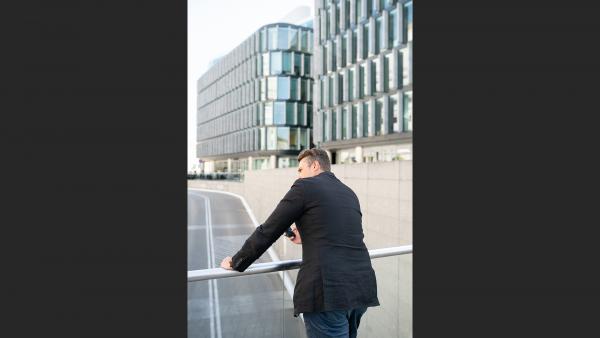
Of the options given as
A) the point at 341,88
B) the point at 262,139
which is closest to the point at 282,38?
the point at 262,139

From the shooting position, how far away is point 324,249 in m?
2.46

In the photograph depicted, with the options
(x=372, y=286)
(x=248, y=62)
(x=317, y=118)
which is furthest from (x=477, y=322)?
(x=248, y=62)

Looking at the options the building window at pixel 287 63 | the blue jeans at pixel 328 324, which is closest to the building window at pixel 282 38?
the building window at pixel 287 63

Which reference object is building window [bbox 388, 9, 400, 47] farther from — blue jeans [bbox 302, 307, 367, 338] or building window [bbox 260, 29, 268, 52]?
blue jeans [bbox 302, 307, 367, 338]

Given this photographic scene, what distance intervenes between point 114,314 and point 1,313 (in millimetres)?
351

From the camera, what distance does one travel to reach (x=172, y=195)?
1758 millimetres

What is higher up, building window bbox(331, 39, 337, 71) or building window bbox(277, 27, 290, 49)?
building window bbox(277, 27, 290, 49)

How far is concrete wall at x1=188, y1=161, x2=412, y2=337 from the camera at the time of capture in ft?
12.9

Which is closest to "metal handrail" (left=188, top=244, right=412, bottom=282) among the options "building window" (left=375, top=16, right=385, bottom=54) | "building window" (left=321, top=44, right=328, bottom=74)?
"building window" (left=375, top=16, right=385, bottom=54)

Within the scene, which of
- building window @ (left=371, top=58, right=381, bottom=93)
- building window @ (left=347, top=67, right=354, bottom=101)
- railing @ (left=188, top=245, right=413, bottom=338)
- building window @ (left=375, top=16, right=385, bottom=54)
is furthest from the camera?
building window @ (left=347, top=67, right=354, bottom=101)

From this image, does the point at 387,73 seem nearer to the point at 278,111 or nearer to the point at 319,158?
the point at 278,111

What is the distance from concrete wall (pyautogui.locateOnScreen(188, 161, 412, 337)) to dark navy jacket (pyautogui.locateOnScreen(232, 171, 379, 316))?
0.52 m

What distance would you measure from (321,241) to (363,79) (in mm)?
30431

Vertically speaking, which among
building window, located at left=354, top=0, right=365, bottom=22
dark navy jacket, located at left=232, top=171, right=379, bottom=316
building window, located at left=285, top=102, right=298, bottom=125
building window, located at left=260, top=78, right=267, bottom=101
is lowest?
dark navy jacket, located at left=232, top=171, right=379, bottom=316
